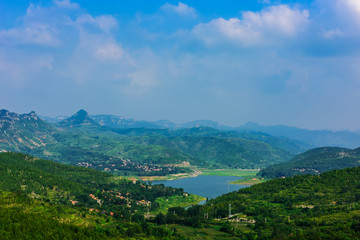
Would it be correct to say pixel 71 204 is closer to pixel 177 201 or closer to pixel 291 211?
pixel 177 201

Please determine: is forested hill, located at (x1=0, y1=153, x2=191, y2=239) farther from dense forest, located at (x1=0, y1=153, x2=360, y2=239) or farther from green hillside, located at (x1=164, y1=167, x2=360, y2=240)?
green hillside, located at (x1=164, y1=167, x2=360, y2=240)

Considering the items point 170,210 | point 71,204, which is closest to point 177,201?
point 170,210

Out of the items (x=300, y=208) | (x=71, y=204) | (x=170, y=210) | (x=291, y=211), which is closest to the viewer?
(x=291, y=211)

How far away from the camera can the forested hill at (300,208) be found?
7644 centimetres

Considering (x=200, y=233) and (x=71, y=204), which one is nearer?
(x=200, y=233)

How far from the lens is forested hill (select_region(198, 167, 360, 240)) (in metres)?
76.4

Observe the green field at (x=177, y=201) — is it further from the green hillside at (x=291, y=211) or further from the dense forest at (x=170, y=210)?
the green hillside at (x=291, y=211)

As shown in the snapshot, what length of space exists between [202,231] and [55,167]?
12418 cm

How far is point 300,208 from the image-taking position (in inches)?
4190

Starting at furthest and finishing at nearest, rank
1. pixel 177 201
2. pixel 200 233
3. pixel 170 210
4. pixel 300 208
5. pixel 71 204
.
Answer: pixel 177 201
pixel 170 210
pixel 71 204
pixel 300 208
pixel 200 233

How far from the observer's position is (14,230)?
66.1m

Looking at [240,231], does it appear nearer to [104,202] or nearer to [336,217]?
[336,217]

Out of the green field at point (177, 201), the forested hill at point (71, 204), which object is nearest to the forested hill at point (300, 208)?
the green field at point (177, 201)

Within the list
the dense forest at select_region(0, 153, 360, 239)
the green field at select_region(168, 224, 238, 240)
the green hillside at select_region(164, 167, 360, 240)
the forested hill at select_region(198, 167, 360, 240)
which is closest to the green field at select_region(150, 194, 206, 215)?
the dense forest at select_region(0, 153, 360, 239)
